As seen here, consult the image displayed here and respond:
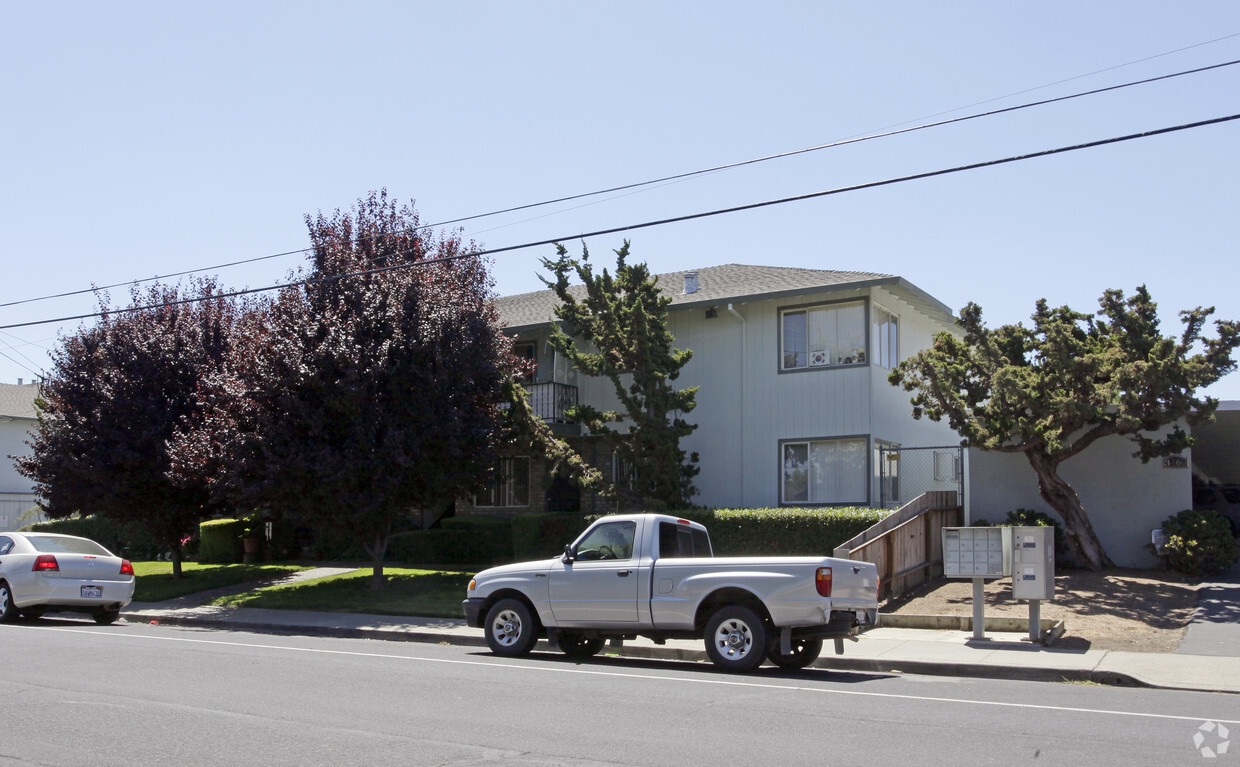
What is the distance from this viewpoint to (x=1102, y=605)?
16.1m

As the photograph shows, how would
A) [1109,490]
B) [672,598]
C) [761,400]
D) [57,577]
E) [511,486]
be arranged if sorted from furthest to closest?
[511,486] < [761,400] < [1109,490] < [57,577] < [672,598]

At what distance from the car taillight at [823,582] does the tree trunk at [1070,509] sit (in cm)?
904

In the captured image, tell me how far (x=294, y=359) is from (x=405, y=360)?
1920 millimetres

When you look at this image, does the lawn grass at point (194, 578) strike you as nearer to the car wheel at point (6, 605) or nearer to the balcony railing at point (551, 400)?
the car wheel at point (6, 605)

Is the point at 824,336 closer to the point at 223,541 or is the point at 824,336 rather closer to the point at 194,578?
the point at 194,578

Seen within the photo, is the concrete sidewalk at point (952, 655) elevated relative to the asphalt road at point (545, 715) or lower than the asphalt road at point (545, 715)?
lower

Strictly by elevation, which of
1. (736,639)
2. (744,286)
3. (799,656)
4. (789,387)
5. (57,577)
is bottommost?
(799,656)

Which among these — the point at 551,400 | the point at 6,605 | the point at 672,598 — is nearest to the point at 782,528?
the point at 551,400

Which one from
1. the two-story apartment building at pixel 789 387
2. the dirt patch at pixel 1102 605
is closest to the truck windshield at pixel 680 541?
the dirt patch at pixel 1102 605

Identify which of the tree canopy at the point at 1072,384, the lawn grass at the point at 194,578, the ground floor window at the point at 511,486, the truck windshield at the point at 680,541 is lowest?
the lawn grass at the point at 194,578

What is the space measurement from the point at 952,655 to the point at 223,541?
2145 cm

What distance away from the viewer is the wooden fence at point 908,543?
54.2 feet

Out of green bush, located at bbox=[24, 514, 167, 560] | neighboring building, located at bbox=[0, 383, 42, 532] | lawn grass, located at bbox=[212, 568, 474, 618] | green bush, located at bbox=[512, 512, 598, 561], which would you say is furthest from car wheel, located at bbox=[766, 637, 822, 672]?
neighboring building, located at bbox=[0, 383, 42, 532]

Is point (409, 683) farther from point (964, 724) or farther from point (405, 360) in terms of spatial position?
point (405, 360)
